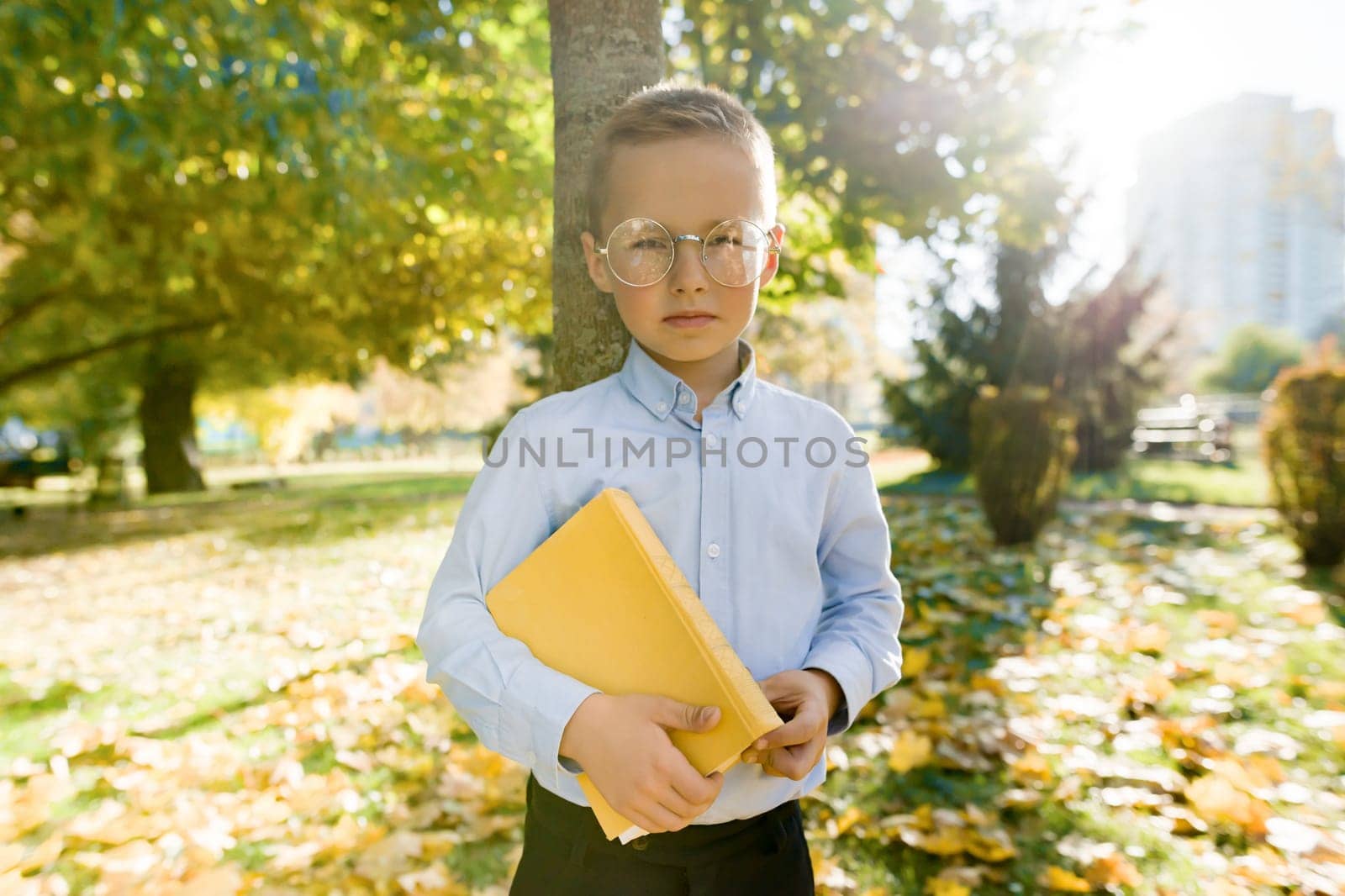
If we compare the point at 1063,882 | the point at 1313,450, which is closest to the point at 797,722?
the point at 1063,882

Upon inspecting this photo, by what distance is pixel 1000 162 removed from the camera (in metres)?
6.26

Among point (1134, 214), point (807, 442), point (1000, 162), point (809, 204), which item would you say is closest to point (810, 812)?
point (807, 442)

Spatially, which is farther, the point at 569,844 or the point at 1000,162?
the point at 1000,162

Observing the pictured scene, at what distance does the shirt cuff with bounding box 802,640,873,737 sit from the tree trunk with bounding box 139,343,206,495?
20.4m

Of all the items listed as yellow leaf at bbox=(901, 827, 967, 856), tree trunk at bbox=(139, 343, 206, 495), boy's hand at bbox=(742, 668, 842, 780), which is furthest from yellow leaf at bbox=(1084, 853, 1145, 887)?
tree trunk at bbox=(139, 343, 206, 495)

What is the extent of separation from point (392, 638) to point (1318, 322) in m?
78.7

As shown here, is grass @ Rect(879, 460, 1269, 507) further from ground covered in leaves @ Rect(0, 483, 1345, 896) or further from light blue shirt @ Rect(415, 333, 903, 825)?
light blue shirt @ Rect(415, 333, 903, 825)

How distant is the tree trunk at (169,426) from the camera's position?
61.4 feet

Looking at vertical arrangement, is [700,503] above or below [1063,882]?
above

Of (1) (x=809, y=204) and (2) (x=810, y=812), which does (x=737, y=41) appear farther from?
(2) (x=810, y=812)

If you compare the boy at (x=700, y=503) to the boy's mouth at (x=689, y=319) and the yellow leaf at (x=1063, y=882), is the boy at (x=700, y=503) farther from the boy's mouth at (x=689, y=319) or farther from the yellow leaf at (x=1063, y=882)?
the yellow leaf at (x=1063, y=882)

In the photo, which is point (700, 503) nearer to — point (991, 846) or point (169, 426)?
point (991, 846)

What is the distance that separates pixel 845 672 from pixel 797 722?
0.15m

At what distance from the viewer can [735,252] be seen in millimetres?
1387
